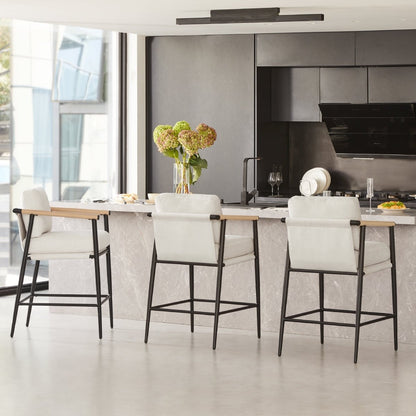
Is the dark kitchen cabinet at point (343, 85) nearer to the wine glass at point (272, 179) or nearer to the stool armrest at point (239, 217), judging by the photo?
the wine glass at point (272, 179)

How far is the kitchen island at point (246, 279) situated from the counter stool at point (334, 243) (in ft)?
1.09

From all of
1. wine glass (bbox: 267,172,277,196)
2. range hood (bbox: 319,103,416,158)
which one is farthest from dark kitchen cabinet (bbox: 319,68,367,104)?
wine glass (bbox: 267,172,277,196)

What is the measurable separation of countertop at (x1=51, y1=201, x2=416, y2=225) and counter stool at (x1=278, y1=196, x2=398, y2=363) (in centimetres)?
18

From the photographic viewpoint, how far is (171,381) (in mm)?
5121

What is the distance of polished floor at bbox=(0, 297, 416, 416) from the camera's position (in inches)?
183

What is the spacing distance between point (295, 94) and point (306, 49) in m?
0.52

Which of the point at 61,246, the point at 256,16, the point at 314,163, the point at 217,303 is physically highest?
the point at 256,16

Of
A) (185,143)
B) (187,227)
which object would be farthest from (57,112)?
(187,227)

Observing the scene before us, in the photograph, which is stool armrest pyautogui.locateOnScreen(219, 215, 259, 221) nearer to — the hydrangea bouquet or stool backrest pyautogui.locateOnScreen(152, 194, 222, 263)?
stool backrest pyautogui.locateOnScreen(152, 194, 222, 263)

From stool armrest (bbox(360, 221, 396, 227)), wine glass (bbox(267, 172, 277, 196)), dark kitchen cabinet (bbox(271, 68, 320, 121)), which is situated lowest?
stool armrest (bbox(360, 221, 396, 227))

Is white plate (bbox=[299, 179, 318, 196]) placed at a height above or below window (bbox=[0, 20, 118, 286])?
below

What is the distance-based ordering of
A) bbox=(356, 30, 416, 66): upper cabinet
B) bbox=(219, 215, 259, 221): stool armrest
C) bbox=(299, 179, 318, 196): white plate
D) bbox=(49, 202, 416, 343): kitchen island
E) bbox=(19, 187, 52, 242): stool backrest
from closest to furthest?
bbox=(219, 215, 259, 221): stool armrest < bbox=(49, 202, 416, 343): kitchen island < bbox=(19, 187, 52, 242): stool backrest < bbox=(299, 179, 318, 196): white plate < bbox=(356, 30, 416, 66): upper cabinet

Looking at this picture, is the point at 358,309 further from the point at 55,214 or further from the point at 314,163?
the point at 314,163

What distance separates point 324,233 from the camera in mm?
5551
